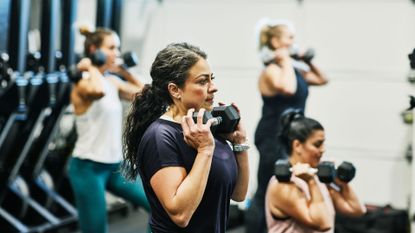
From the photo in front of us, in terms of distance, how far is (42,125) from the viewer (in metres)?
5.09

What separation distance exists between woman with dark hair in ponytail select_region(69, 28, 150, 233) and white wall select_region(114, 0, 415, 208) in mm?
1228

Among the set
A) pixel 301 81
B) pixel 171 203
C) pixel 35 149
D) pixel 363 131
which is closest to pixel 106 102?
pixel 301 81

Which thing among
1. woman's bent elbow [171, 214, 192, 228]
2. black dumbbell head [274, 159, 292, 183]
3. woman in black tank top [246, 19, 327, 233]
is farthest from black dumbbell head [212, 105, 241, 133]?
woman in black tank top [246, 19, 327, 233]

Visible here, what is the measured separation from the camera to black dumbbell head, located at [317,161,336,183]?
2791 millimetres

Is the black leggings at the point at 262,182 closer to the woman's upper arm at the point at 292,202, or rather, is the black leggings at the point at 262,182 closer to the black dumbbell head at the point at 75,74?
the woman's upper arm at the point at 292,202

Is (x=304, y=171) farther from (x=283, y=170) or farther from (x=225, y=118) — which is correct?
(x=225, y=118)

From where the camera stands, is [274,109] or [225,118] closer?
[225,118]

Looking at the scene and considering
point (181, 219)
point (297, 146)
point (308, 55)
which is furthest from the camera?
point (308, 55)

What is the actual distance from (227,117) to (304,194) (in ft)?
2.98

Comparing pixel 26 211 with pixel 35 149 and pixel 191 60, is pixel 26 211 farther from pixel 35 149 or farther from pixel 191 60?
pixel 191 60

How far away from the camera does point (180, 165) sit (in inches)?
80.4

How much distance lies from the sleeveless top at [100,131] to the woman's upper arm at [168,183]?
1.65m

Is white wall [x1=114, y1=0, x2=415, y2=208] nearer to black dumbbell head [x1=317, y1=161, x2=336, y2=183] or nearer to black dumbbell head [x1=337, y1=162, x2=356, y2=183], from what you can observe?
black dumbbell head [x1=337, y1=162, x2=356, y2=183]

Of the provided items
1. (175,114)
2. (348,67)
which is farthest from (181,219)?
(348,67)
